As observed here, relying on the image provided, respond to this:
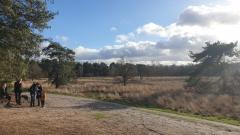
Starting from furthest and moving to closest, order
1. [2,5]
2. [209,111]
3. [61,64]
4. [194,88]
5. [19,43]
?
[61,64] < [194,88] < [209,111] < [19,43] < [2,5]

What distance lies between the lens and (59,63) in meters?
63.4

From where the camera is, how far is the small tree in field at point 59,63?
207 feet

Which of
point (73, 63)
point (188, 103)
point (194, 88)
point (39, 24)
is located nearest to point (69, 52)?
point (73, 63)

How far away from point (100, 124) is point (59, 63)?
4339 cm

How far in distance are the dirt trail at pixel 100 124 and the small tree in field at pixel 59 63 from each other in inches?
1477

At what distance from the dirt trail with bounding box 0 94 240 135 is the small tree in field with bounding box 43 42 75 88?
37528mm

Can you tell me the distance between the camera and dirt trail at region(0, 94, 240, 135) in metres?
18.7

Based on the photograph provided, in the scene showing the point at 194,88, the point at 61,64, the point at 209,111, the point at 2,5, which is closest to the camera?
the point at 2,5

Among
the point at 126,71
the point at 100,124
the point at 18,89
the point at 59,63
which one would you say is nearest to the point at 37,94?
the point at 18,89

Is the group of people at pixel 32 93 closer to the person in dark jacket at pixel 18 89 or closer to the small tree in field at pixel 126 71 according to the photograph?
the person in dark jacket at pixel 18 89

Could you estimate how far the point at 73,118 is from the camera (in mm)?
22984

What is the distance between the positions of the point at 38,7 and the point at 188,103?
15502 millimetres

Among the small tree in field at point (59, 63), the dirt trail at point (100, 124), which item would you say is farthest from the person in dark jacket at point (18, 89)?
the small tree in field at point (59, 63)

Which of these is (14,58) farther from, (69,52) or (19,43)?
(69,52)
